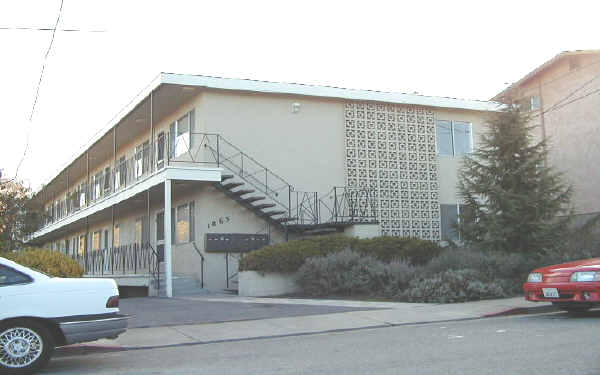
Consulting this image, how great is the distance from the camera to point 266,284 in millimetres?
17578

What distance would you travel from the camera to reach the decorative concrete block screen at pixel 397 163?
2278cm

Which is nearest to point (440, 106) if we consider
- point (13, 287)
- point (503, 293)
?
point (503, 293)

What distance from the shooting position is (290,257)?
1750cm

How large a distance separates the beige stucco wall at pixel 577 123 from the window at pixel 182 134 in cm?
1176

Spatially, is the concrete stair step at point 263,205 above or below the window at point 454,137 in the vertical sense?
below

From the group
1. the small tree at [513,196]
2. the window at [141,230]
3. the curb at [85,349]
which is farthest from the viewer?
the window at [141,230]

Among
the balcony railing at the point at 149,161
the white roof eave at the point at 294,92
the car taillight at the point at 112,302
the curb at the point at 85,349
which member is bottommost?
the curb at the point at 85,349

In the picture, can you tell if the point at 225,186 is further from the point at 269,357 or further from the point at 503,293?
the point at 269,357

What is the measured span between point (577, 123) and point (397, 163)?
710 centimetres

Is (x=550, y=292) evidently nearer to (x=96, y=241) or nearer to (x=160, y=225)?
(x=160, y=225)

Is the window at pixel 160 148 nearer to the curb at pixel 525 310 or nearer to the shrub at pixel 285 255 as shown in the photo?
the shrub at pixel 285 255

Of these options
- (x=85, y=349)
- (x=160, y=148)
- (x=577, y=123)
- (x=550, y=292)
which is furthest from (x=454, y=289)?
(x=160, y=148)

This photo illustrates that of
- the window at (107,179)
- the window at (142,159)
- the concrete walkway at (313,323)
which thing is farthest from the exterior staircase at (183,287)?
the window at (107,179)

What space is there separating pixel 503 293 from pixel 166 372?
30.1 feet
